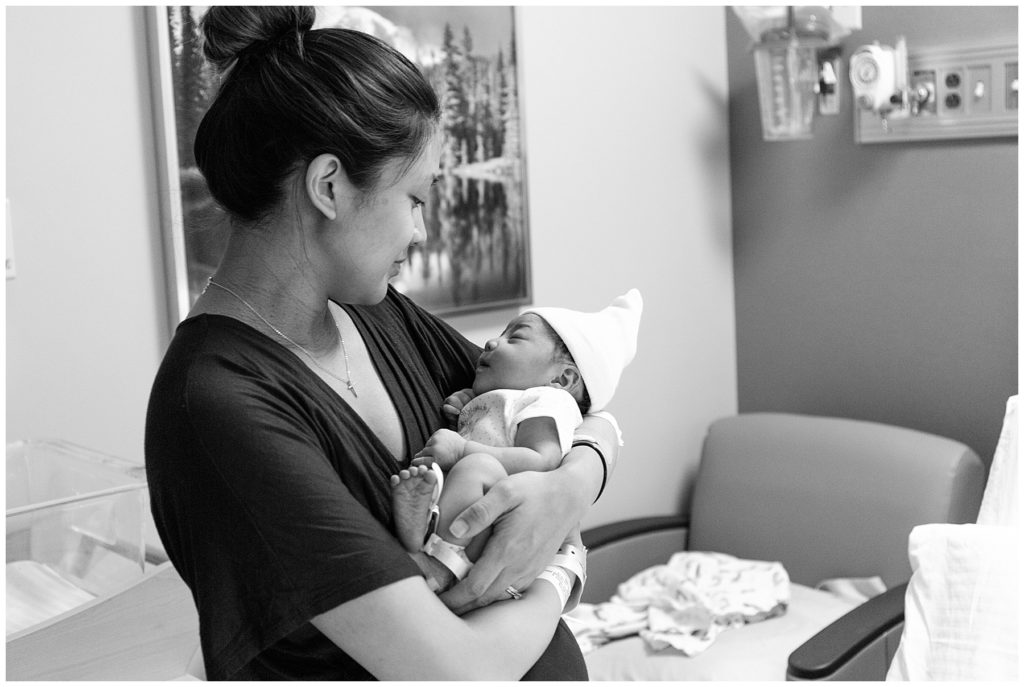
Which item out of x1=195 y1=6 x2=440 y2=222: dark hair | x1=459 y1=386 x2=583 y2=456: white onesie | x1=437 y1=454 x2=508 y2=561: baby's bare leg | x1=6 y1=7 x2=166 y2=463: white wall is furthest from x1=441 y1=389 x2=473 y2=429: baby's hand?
x1=6 y1=7 x2=166 y2=463: white wall

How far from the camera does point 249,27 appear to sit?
107cm

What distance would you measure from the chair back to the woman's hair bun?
6.27ft

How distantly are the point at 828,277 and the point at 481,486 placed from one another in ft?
6.38

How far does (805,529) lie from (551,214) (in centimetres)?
98

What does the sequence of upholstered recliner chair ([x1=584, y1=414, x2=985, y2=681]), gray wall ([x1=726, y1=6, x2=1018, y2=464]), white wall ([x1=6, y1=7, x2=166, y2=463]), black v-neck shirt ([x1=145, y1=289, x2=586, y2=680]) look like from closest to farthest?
1. black v-neck shirt ([x1=145, y1=289, x2=586, y2=680])
2. white wall ([x1=6, y1=7, x2=166, y2=463])
3. upholstered recliner chair ([x1=584, y1=414, x2=985, y2=681])
4. gray wall ([x1=726, y1=6, x2=1018, y2=464])

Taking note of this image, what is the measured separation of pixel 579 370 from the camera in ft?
4.78

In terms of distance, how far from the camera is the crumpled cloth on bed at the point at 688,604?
93.2 inches

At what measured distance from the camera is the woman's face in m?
1.06

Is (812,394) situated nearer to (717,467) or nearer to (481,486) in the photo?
(717,467)

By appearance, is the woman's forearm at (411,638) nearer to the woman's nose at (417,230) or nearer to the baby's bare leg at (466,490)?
the baby's bare leg at (466,490)

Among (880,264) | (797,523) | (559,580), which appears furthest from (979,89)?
(559,580)

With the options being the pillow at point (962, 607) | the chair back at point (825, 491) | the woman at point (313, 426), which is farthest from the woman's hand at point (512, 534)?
the chair back at point (825, 491)

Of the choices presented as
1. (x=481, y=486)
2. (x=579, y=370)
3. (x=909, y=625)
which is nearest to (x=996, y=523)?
(x=909, y=625)

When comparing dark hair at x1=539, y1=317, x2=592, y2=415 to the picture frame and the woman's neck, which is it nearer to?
the woman's neck
